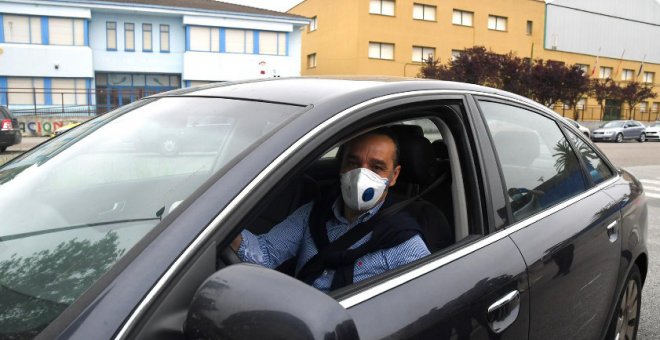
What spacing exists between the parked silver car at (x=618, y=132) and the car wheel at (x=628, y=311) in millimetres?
32352

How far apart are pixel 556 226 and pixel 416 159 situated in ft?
2.07

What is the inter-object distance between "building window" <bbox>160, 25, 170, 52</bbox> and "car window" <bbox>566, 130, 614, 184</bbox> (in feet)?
119

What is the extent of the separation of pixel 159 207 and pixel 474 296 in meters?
0.97

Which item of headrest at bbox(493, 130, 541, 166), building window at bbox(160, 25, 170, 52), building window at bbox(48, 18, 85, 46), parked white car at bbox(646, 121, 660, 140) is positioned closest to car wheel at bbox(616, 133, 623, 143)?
parked white car at bbox(646, 121, 660, 140)

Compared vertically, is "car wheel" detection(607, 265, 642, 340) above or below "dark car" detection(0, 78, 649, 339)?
below

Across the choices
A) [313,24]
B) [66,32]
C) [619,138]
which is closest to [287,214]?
[619,138]

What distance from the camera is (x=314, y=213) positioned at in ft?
7.51

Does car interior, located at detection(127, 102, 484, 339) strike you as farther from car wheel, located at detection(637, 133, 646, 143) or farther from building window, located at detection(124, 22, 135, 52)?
car wheel, located at detection(637, 133, 646, 143)

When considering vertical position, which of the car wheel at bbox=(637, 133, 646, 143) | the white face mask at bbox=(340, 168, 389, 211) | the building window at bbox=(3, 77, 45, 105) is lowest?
the car wheel at bbox=(637, 133, 646, 143)

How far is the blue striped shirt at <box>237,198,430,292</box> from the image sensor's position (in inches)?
72.7

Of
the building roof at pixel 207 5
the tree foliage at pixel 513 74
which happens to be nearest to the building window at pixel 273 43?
the building roof at pixel 207 5

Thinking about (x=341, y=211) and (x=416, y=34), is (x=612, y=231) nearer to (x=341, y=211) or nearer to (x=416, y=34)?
(x=341, y=211)

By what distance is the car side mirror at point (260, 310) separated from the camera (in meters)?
1.05

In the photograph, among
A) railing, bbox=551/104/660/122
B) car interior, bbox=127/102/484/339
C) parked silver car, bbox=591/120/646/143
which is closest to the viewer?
car interior, bbox=127/102/484/339
